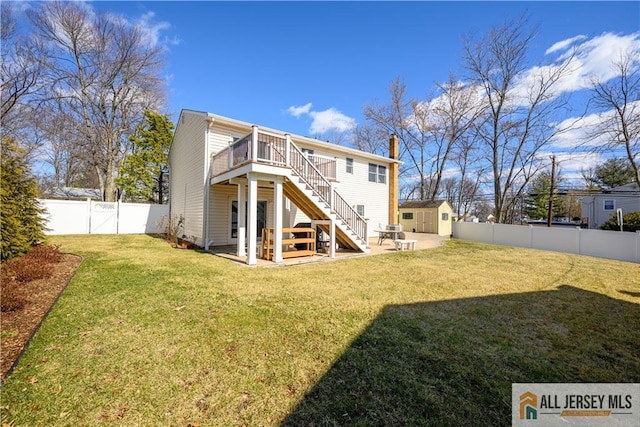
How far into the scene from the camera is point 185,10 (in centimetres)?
984

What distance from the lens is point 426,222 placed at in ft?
71.2

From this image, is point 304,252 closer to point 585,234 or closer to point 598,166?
point 585,234

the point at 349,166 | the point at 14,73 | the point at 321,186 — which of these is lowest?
the point at 321,186

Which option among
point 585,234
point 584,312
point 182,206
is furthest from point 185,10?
point 585,234

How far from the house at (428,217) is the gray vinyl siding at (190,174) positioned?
1698 centimetres

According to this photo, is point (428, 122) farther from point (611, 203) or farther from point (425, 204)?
point (611, 203)

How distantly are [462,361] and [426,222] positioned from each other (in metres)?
20.0

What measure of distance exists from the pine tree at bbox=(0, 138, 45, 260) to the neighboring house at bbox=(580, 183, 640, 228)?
34.6 metres

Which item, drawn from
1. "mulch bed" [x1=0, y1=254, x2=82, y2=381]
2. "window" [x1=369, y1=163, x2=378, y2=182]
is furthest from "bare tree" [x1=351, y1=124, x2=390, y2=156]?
"mulch bed" [x1=0, y1=254, x2=82, y2=381]

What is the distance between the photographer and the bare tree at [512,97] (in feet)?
65.8

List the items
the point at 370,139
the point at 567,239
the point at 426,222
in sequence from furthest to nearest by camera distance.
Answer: the point at 370,139
the point at 426,222
the point at 567,239

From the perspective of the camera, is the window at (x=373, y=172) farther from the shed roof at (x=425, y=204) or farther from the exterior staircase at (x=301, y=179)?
the exterior staircase at (x=301, y=179)

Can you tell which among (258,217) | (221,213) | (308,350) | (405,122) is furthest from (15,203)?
(405,122)

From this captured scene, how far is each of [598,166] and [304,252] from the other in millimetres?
40687
